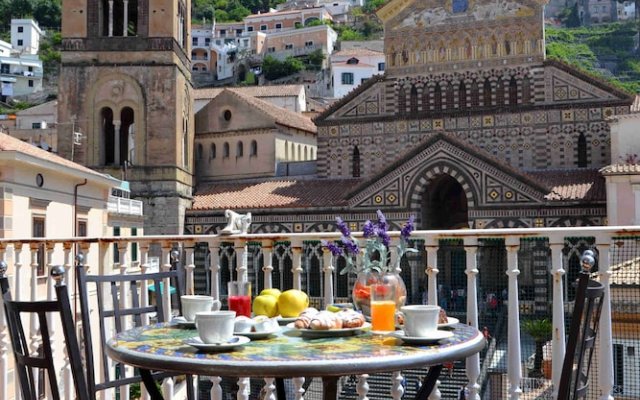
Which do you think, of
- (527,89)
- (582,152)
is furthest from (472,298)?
(527,89)

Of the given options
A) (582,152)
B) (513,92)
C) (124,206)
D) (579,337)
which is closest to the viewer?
(579,337)

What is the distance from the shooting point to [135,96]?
105 ft

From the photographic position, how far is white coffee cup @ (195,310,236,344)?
3.79 m

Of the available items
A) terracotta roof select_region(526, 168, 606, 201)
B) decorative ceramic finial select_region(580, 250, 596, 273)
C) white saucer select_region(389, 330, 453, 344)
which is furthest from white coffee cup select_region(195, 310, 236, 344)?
terracotta roof select_region(526, 168, 606, 201)

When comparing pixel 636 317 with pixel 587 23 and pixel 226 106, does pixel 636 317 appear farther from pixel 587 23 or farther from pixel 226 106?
pixel 587 23

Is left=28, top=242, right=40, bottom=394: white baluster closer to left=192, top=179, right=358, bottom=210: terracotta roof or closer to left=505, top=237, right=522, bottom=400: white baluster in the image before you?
left=505, top=237, right=522, bottom=400: white baluster

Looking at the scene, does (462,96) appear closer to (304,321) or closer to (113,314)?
(113,314)

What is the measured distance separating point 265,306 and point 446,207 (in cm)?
2869

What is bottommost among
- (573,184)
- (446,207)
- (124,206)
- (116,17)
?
(446,207)

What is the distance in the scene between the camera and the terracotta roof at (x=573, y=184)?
27547mm

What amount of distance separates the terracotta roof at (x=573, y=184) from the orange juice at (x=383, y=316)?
24581 mm

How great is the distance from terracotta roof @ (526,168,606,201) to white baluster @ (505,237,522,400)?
23.2 metres

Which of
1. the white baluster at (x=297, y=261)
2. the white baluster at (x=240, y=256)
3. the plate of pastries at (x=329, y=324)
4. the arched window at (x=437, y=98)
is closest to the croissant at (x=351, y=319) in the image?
the plate of pastries at (x=329, y=324)

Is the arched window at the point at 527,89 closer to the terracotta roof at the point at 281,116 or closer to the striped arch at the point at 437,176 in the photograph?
the striped arch at the point at 437,176
